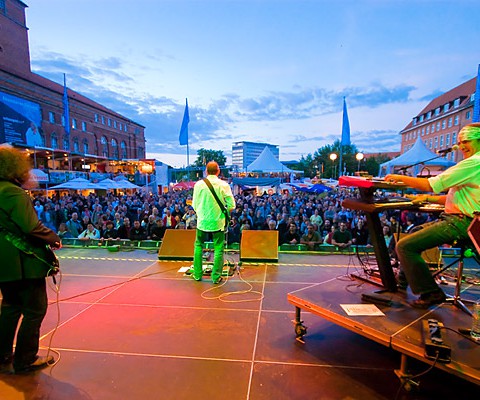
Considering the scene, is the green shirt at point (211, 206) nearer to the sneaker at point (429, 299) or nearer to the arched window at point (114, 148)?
the sneaker at point (429, 299)

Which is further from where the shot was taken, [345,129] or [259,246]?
[345,129]

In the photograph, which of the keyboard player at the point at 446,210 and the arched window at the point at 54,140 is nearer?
the keyboard player at the point at 446,210

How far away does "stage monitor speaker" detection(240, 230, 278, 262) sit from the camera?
551cm

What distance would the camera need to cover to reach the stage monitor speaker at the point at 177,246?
569 centimetres

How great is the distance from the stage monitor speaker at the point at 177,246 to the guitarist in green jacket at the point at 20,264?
129 inches

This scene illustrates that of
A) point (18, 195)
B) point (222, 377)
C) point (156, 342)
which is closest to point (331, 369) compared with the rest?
point (222, 377)

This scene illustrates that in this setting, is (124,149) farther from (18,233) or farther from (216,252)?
(18,233)

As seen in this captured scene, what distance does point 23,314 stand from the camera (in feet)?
7.52

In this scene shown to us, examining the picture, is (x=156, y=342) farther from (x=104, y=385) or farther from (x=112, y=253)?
(x=112, y=253)

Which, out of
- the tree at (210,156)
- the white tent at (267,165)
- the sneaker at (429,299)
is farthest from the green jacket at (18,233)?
the tree at (210,156)

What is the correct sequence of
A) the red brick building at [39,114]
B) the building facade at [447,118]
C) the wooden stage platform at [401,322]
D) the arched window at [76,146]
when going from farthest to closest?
the arched window at [76,146], the building facade at [447,118], the red brick building at [39,114], the wooden stage platform at [401,322]

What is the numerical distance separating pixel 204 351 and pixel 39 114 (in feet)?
132

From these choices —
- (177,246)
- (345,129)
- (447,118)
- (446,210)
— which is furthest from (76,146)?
(447,118)

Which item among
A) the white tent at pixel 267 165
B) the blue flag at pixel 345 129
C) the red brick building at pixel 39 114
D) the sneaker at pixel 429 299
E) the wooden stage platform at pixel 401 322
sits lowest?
the wooden stage platform at pixel 401 322
